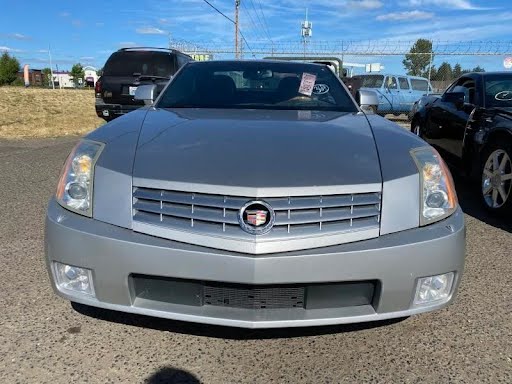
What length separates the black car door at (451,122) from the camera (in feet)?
18.7

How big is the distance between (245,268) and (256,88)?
6.92 feet

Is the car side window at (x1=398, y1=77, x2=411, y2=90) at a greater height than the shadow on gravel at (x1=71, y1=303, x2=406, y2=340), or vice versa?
the car side window at (x1=398, y1=77, x2=411, y2=90)

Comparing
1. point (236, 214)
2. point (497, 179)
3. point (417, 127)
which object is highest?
point (236, 214)

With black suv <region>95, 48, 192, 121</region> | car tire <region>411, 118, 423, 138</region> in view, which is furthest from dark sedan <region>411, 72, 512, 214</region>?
black suv <region>95, 48, 192, 121</region>

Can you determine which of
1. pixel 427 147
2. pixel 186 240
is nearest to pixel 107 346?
pixel 186 240

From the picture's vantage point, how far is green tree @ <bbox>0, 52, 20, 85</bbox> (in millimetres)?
71438

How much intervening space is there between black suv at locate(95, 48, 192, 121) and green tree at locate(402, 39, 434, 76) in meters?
16.1

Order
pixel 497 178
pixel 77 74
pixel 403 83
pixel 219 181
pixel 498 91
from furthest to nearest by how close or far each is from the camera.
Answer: pixel 77 74
pixel 403 83
pixel 498 91
pixel 497 178
pixel 219 181

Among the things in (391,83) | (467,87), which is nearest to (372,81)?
(391,83)

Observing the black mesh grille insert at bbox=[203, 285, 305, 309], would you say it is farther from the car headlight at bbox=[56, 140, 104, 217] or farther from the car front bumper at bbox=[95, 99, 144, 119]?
the car front bumper at bbox=[95, 99, 144, 119]

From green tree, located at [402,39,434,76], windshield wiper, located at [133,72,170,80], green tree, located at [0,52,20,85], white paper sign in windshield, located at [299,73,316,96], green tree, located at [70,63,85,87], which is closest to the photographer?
white paper sign in windshield, located at [299,73,316,96]

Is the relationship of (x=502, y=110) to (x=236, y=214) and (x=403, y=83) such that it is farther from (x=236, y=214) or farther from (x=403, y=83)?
(x=403, y=83)

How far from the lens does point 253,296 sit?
2.23 meters

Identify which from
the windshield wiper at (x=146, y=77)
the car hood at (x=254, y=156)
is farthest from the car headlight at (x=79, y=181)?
Answer: the windshield wiper at (x=146, y=77)
